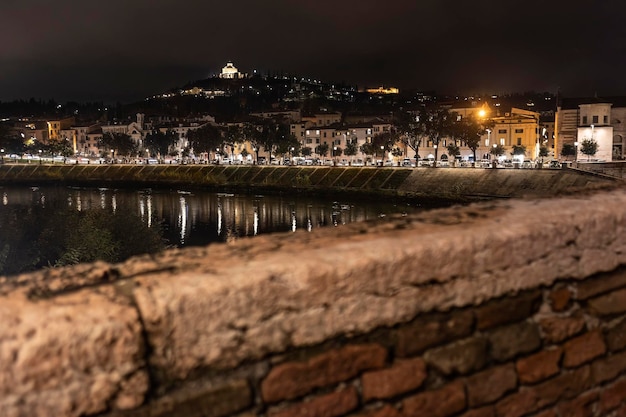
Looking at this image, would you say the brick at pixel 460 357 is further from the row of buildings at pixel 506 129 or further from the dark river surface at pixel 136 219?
the row of buildings at pixel 506 129

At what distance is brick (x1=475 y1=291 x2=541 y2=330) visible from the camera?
2.71 m

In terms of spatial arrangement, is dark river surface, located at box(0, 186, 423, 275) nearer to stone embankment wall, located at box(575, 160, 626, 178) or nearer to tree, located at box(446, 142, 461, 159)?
stone embankment wall, located at box(575, 160, 626, 178)

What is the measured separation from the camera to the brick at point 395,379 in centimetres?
237

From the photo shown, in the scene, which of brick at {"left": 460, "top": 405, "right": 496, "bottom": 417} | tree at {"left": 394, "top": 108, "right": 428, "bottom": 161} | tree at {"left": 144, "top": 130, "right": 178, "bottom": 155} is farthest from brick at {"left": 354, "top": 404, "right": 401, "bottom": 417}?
tree at {"left": 144, "top": 130, "right": 178, "bottom": 155}

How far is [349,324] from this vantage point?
2.36 m

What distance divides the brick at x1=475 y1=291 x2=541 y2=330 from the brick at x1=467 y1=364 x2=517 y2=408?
0.70 feet

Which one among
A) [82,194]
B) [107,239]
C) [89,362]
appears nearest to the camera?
[89,362]

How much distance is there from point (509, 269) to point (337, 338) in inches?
38.7

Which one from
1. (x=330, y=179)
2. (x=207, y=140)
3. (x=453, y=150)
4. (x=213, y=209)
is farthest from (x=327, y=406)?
(x=207, y=140)

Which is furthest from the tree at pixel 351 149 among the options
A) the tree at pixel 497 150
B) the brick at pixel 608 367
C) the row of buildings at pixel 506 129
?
the brick at pixel 608 367

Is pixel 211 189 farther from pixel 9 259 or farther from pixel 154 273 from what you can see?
pixel 154 273

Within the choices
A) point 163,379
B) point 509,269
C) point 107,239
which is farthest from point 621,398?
point 107,239

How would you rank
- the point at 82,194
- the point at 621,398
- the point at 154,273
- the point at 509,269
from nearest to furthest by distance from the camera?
the point at 154,273, the point at 509,269, the point at 621,398, the point at 82,194

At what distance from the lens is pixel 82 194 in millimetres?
66062
